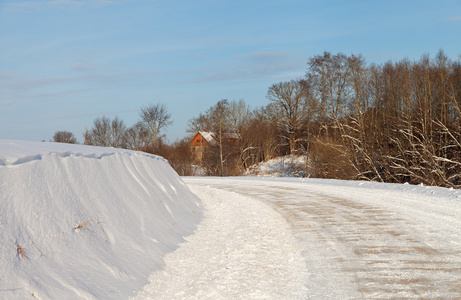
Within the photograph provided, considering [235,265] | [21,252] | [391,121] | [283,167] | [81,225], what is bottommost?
[235,265]

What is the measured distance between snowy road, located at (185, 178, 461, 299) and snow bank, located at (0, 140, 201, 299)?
2.60 metres

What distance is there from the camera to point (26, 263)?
15.3 ft

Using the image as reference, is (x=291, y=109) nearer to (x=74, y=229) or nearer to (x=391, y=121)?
(x=391, y=121)

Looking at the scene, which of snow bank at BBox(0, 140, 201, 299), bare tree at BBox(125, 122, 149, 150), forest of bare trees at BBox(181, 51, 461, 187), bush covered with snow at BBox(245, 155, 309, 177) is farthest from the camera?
bare tree at BBox(125, 122, 149, 150)

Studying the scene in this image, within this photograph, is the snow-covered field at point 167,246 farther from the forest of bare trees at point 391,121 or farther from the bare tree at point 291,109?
the bare tree at point 291,109

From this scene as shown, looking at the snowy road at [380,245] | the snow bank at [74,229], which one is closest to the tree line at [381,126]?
the snowy road at [380,245]

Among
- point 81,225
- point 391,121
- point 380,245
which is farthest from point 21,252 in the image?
point 391,121

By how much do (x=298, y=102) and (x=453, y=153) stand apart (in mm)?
34535

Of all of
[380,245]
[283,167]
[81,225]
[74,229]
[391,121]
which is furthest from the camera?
[283,167]

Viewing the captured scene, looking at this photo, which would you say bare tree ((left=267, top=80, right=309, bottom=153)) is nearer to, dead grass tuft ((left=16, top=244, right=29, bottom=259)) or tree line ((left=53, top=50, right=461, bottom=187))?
tree line ((left=53, top=50, right=461, bottom=187))

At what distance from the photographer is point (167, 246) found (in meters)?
7.62

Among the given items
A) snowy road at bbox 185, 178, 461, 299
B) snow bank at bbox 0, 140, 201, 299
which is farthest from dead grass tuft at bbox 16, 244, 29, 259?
snowy road at bbox 185, 178, 461, 299

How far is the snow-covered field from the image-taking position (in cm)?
495

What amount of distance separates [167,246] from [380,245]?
151 inches
